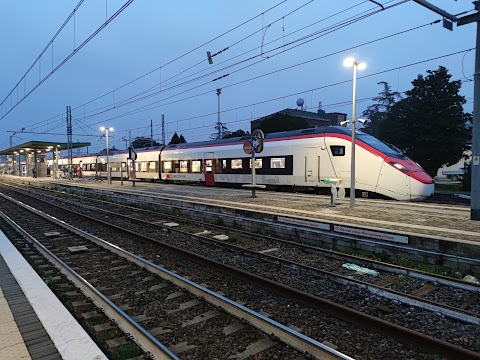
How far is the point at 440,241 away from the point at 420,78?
2878 cm

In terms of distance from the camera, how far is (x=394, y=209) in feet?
40.6

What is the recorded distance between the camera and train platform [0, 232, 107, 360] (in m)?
3.56

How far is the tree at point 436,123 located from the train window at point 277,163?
16604 mm

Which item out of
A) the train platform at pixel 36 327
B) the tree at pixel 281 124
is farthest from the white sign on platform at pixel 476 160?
the tree at pixel 281 124

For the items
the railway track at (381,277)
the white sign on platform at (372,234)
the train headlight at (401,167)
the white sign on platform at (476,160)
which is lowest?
the railway track at (381,277)

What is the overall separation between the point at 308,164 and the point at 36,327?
48.0 feet

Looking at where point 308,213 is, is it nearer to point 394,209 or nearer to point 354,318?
point 394,209

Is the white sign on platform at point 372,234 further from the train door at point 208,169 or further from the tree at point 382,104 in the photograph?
the tree at point 382,104

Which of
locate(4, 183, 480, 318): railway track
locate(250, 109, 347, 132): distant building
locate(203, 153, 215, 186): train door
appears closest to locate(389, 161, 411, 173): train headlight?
locate(4, 183, 480, 318): railway track

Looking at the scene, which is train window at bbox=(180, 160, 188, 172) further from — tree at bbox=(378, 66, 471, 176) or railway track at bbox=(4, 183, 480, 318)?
tree at bbox=(378, 66, 471, 176)

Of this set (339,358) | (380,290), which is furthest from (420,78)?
(339,358)

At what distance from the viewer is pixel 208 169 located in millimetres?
24469

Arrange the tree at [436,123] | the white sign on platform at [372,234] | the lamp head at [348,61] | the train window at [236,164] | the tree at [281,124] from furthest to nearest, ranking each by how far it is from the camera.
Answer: the tree at [281,124] < the tree at [436,123] < the train window at [236,164] < the lamp head at [348,61] < the white sign on platform at [372,234]

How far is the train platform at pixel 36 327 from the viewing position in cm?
356
